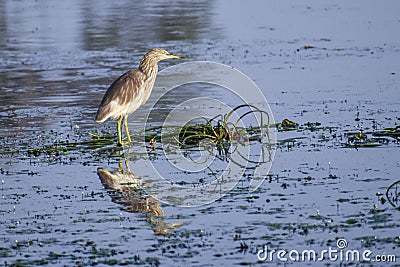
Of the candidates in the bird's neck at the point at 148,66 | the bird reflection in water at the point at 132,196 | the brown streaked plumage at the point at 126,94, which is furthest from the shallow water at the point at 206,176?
the bird's neck at the point at 148,66

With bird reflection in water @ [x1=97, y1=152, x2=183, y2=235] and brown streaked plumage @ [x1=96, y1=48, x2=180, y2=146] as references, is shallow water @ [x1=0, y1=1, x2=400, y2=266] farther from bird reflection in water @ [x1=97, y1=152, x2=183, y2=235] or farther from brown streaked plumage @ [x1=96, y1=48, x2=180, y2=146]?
brown streaked plumage @ [x1=96, y1=48, x2=180, y2=146]

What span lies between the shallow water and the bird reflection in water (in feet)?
0.09

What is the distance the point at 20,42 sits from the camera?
2189 cm

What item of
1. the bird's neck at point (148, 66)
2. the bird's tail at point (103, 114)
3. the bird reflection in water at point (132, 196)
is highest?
the bird's neck at point (148, 66)

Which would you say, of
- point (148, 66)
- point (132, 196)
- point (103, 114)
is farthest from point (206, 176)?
point (148, 66)

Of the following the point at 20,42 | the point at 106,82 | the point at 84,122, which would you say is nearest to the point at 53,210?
the point at 84,122

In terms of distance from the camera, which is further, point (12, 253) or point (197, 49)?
point (197, 49)

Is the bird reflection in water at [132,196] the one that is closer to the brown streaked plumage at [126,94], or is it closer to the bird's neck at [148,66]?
the brown streaked plumage at [126,94]

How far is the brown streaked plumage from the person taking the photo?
11.4 metres

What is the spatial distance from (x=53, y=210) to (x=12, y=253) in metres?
1.25

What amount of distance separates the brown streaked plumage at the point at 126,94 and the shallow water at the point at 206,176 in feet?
1.54

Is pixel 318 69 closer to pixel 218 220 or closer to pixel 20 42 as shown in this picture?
pixel 20 42

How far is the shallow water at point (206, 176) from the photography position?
7.69 meters

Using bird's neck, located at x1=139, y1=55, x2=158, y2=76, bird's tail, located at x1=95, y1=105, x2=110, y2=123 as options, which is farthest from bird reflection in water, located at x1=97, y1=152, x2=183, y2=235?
bird's neck, located at x1=139, y1=55, x2=158, y2=76
